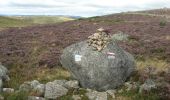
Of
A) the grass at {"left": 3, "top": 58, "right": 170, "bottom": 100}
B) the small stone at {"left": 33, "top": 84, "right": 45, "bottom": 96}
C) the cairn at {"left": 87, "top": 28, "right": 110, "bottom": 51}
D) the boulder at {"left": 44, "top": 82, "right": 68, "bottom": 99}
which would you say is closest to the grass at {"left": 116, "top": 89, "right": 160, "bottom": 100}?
the grass at {"left": 3, "top": 58, "right": 170, "bottom": 100}

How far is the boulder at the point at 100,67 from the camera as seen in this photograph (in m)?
19.6

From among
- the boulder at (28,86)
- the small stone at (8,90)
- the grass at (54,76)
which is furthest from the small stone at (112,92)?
the small stone at (8,90)

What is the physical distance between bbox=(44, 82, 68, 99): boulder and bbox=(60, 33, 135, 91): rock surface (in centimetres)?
184

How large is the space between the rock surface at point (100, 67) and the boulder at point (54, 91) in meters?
1.84

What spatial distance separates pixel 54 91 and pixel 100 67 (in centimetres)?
286

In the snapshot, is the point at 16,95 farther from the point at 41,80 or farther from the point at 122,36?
the point at 122,36

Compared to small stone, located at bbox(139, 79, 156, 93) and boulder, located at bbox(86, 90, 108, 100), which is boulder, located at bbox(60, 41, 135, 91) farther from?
small stone, located at bbox(139, 79, 156, 93)

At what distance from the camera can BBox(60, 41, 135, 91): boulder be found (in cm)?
1958

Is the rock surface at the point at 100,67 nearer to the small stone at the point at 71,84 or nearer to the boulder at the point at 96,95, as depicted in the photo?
the small stone at the point at 71,84

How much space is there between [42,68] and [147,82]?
7.69 metres

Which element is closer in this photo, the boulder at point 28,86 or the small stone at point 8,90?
the small stone at point 8,90

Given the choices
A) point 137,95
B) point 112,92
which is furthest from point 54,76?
point 137,95

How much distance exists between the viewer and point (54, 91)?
58.5 feet

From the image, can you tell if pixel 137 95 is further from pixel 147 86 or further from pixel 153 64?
pixel 153 64
